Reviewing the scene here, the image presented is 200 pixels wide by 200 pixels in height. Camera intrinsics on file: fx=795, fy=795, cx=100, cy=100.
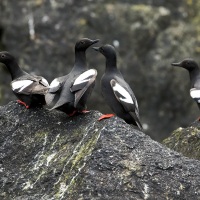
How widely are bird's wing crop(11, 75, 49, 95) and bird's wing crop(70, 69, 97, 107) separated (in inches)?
19.0

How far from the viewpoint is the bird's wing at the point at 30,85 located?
30.5 ft

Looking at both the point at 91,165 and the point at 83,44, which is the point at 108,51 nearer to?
the point at 83,44

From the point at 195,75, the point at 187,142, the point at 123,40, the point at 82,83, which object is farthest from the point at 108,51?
the point at 123,40

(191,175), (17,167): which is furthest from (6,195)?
(191,175)

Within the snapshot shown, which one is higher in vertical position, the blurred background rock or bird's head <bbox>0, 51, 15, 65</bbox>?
bird's head <bbox>0, 51, 15, 65</bbox>

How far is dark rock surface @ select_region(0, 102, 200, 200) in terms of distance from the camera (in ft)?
25.1

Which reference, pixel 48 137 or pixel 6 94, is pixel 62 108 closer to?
pixel 48 137

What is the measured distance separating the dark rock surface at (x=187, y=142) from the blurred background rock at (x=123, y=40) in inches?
341

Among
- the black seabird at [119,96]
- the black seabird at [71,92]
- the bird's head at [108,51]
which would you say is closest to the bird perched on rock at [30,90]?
the black seabird at [71,92]

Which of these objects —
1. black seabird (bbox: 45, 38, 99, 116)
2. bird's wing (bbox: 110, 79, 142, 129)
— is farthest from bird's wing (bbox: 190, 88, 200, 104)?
black seabird (bbox: 45, 38, 99, 116)

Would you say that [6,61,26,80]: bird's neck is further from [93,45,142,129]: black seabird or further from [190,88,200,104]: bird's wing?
[190,88,200,104]: bird's wing

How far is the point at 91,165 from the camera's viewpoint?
7.76m

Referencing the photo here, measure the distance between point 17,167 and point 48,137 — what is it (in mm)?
495

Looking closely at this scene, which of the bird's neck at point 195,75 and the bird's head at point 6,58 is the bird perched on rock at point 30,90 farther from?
the bird's neck at point 195,75
